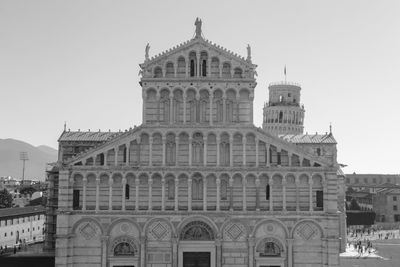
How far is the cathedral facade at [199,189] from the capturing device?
31.0 metres

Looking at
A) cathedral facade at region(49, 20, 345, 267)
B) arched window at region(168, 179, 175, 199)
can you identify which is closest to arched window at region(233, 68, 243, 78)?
cathedral facade at region(49, 20, 345, 267)

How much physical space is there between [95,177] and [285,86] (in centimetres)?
6203

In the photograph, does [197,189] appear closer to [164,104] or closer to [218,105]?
[218,105]

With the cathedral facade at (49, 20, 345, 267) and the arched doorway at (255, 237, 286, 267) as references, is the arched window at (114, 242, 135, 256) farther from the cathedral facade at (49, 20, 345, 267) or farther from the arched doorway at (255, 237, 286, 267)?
the arched doorway at (255, 237, 286, 267)

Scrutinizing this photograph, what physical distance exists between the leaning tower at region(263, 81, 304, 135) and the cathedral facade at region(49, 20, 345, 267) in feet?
184

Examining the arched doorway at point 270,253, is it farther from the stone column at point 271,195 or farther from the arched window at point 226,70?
the arched window at point 226,70

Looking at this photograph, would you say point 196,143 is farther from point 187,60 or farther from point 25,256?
point 25,256

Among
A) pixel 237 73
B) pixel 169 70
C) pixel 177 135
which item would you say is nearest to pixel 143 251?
pixel 177 135

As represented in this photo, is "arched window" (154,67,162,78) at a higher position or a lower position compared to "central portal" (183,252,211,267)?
higher

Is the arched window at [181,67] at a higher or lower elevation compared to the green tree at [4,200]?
higher

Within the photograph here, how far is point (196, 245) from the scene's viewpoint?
102 ft

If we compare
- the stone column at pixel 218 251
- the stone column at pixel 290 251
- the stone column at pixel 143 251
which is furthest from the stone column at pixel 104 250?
the stone column at pixel 290 251

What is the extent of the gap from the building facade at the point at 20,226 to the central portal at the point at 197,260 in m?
29.3

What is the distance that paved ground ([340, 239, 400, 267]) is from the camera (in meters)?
43.7
